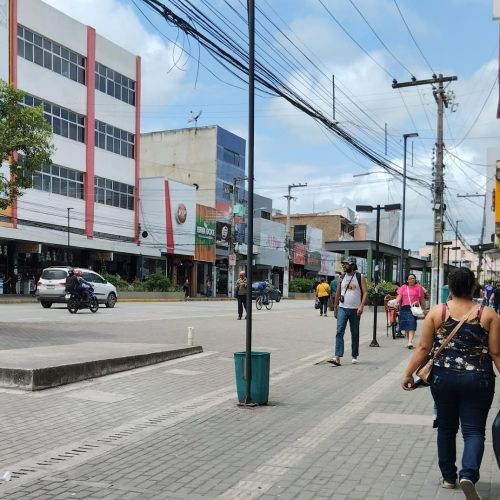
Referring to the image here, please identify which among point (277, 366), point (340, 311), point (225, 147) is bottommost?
point (277, 366)

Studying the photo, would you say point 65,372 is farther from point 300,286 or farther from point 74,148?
point 300,286

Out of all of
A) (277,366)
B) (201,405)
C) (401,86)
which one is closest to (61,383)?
(201,405)

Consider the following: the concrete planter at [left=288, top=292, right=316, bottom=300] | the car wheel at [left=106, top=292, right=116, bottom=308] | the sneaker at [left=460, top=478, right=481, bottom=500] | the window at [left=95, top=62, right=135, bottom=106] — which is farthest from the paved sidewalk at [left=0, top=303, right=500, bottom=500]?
the concrete planter at [left=288, top=292, right=316, bottom=300]

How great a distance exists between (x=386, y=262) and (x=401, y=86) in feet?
77.2

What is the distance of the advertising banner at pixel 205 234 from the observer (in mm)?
53688

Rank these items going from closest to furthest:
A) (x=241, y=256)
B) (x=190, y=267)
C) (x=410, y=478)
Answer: (x=410, y=478)
(x=190, y=267)
(x=241, y=256)

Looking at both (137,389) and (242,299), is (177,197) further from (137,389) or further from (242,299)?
(137,389)

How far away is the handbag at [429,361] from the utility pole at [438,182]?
22117 mm

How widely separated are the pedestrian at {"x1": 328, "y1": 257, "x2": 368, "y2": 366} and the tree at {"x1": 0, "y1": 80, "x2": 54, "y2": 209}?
7.58 m

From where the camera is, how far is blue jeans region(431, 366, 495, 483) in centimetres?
409

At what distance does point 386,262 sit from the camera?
161ft

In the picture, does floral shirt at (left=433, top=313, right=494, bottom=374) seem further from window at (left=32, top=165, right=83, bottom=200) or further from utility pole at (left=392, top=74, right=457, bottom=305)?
window at (left=32, top=165, right=83, bottom=200)

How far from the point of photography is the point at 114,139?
45.3 meters

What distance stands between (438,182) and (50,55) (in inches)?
1003
